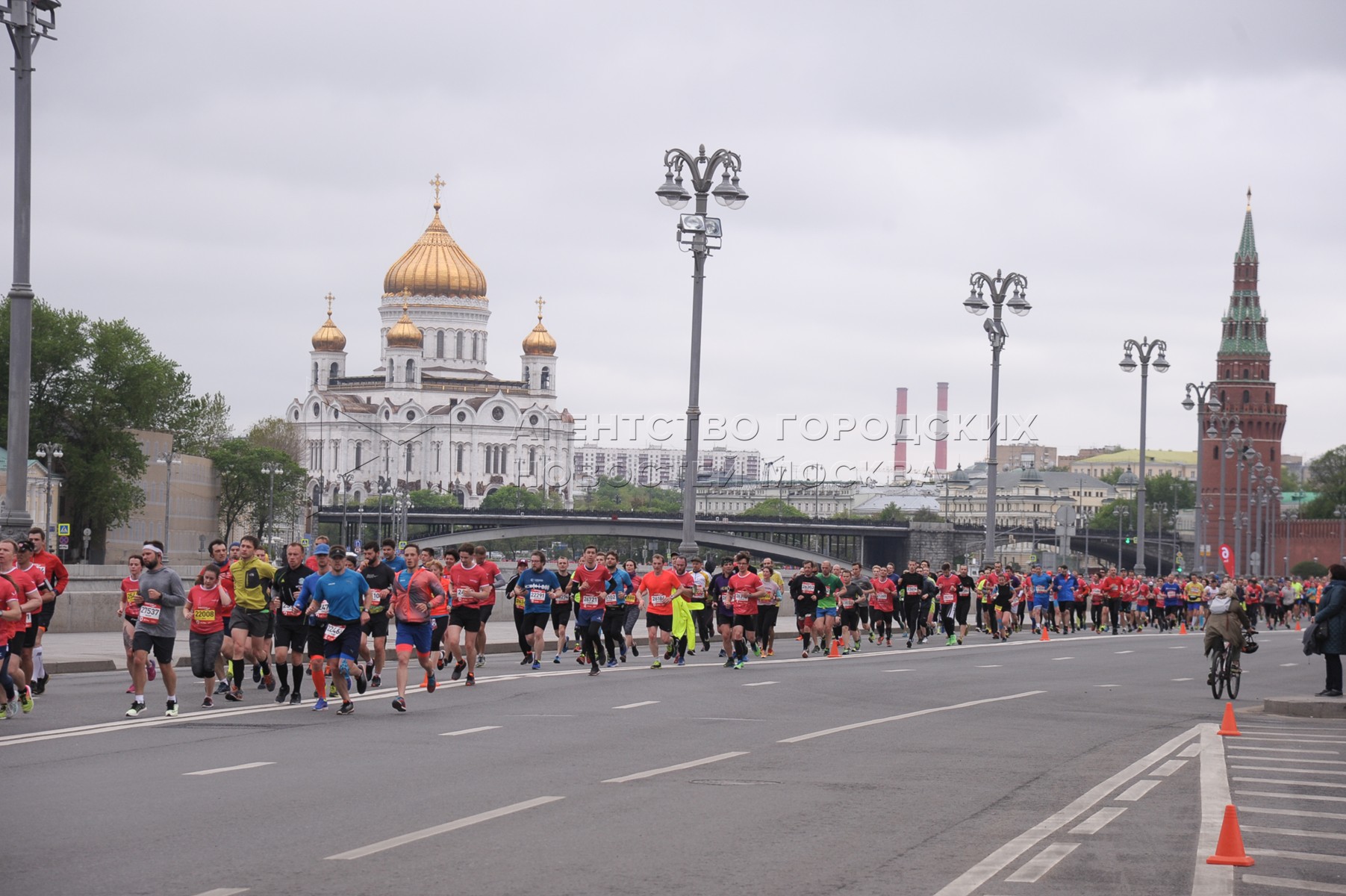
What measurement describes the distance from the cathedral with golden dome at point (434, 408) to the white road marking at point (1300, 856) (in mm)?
171320

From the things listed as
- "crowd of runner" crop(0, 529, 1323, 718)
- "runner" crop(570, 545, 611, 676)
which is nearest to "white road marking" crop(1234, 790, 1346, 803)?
"crowd of runner" crop(0, 529, 1323, 718)

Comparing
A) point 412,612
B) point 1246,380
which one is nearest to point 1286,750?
point 412,612

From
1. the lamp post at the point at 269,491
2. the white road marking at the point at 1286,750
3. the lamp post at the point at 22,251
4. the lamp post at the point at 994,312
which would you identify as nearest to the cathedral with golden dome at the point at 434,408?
the lamp post at the point at 269,491

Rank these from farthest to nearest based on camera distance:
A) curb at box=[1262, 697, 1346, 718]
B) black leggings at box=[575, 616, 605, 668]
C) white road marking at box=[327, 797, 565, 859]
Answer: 1. black leggings at box=[575, 616, 605, 668]
2. curb at box=[1262, 697, 1346, 718]
3. white road marking at box=[327, 797, 565, 859]

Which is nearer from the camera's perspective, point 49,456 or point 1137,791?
point 1137,791

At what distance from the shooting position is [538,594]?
2522 cm

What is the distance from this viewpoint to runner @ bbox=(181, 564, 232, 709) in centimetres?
1833

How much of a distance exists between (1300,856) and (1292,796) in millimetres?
2816

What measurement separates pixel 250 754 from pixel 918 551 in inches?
4587

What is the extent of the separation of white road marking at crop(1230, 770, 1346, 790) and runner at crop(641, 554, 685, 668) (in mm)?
13676

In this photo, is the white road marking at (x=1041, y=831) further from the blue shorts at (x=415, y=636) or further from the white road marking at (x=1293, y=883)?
the blue shorts at (x=415, y=636)

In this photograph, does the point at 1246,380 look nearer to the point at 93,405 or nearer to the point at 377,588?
the point at 93,405

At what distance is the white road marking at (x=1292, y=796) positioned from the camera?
12.3 meters

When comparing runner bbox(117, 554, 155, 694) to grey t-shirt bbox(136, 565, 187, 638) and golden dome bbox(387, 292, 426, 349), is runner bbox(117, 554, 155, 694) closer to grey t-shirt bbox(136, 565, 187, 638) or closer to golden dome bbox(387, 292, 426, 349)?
grey t-shirt bbox(136, 565, 187, 638)
